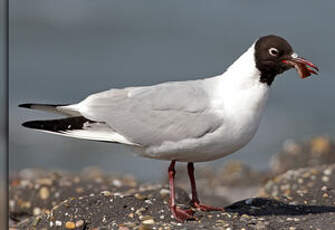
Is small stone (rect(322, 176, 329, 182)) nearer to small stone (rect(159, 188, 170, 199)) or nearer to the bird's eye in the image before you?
small stone (rect(159, 188, 170, 199))

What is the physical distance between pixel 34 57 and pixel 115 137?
15.1 metres

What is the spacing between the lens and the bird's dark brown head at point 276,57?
16.6 ft

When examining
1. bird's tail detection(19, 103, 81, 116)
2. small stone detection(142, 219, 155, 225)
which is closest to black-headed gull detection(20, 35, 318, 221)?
bird's tail detection(19, 103, 81, 116)

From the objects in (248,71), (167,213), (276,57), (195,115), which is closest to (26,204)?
(167,213)

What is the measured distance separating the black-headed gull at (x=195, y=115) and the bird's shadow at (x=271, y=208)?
0.66 metres

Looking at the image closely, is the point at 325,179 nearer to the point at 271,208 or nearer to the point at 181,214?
the point at 271,208

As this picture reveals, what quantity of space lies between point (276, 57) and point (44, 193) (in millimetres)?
3324

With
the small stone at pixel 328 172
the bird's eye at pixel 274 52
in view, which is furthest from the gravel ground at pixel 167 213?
the bird's eye at pixel 274 52

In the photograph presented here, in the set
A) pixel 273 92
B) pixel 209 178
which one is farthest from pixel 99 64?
pixel 209 178

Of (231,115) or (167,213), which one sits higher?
(231,115)

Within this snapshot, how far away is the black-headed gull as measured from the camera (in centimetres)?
498

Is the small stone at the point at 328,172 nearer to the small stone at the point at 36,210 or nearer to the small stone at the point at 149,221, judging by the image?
the small stone at the point at 149,221

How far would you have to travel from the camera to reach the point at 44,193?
7.04 m

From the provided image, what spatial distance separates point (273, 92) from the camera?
669 inches
